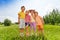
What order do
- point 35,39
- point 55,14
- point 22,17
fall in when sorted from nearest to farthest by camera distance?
1. point 35,39
2. point 22,17
3. point 55,14

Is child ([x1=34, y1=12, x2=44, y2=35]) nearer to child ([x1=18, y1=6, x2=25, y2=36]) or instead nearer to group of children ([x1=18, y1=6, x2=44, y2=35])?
group of children ([x1=18, y1=6, x2=44, y2=35])

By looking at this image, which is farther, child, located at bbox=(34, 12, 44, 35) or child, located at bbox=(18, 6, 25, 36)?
child, located at bbox=(34, 12, 44, 35)

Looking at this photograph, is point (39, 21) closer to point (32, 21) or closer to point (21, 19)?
point (32, 21)

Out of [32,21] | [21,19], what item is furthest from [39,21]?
[21,19]

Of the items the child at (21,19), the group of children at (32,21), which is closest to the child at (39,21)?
the group of children at (32,21)

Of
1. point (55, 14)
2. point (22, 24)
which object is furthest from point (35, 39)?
point (55, 14)

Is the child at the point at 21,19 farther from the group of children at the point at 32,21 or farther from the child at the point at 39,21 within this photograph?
the child at the point at 39,21

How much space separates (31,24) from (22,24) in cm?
28

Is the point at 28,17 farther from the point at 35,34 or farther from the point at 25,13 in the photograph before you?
the point at 35,34

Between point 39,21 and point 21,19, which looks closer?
point 21,19

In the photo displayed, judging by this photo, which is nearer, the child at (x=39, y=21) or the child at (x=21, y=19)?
the child at (x=21, y=19)

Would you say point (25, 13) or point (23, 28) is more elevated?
point (25, 13)

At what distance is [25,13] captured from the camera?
574 cm

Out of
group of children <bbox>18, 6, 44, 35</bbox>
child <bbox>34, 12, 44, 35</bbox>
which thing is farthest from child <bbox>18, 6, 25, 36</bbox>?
child <bbox>34, 12, 44, 35</bbox>
